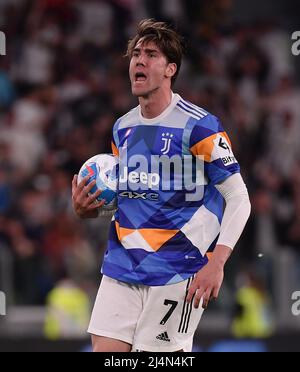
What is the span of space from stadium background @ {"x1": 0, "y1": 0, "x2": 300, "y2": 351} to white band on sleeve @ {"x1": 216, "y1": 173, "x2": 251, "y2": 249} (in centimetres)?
386

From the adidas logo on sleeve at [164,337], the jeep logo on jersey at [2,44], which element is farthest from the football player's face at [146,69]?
the jeep logo on jersey at [2,44]

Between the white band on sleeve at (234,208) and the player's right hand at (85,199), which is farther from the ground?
the player's right hand at (85,199)

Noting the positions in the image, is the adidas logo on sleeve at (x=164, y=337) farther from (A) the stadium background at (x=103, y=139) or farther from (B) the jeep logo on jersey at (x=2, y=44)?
(B) the jeep logo on jersey at (x=2, y=44)

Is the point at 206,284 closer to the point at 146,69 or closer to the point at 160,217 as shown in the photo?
the point at 160,217

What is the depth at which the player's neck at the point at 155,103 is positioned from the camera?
5.73 metres

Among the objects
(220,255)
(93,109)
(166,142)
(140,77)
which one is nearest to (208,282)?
(220,255)

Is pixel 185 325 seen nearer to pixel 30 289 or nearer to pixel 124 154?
pixel 124 154

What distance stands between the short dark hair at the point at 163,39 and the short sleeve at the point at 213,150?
47 cm

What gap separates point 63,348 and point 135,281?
355 cm

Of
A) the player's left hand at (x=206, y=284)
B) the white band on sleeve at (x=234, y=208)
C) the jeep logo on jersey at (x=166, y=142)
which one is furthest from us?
the jeep logo on jersey at (x=166, y=142)

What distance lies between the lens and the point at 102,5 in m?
12.6

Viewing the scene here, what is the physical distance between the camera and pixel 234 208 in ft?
18.1

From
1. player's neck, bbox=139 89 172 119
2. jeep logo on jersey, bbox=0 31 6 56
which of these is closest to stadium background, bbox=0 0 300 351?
jeep logo on jersey, bbox=0 31 6 56

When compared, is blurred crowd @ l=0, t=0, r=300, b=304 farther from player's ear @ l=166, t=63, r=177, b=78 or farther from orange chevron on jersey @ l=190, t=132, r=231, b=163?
orange chevron on jersey @ l=190, t=132, r=231, b=163
